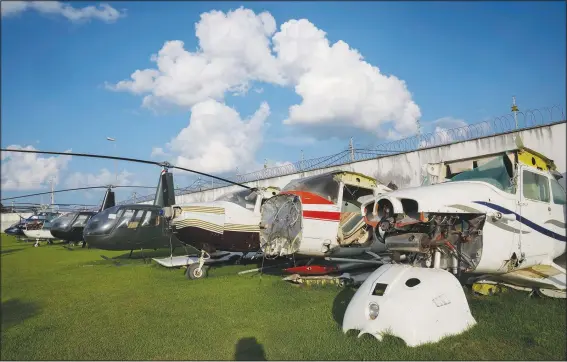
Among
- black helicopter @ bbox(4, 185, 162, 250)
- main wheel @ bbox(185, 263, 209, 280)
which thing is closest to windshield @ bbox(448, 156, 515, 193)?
main wheel @ bbox(185, 263, 209, 280)

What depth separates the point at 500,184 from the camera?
6.39 metres

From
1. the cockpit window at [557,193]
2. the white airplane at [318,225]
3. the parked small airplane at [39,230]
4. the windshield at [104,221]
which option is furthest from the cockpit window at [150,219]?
the parked small airplane at [39,230]

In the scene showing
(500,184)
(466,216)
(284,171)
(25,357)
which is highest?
(284,171)

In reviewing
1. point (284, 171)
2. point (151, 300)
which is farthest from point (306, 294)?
point (284, 171)

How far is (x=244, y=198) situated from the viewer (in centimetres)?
1111

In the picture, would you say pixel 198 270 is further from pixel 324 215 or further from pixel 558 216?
pixel 558 216

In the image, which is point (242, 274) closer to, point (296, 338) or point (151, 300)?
point (151, 300)

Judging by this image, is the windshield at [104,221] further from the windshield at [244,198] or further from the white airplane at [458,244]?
the white airplane at [458,244]

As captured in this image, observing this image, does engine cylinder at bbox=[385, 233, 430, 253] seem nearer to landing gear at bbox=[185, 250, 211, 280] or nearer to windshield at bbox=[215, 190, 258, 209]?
windshield at bbox=[215, 190, 258, 209]

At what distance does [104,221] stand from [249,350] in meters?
10.3

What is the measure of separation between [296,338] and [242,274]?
594 centimetres

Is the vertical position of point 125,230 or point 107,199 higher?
point 107,199

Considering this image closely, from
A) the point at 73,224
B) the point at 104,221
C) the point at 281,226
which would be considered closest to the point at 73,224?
the point at 73,224

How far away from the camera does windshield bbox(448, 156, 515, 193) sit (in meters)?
6.38
